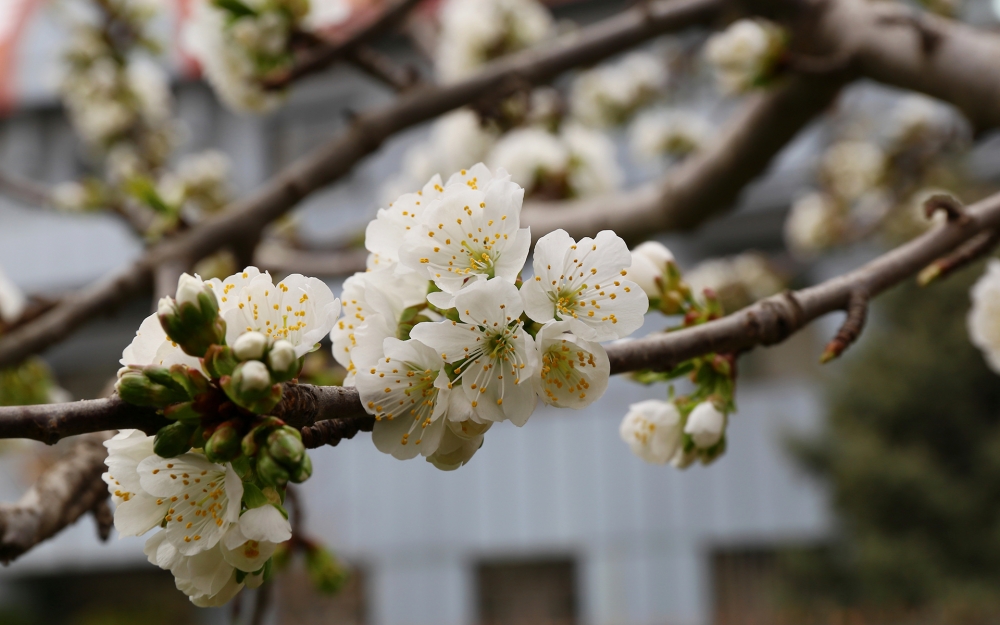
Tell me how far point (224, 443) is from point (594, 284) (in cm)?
38

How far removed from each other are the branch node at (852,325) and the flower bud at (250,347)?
25.1 inches

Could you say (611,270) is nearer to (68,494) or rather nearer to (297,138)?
(68,494)

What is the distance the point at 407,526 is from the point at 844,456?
4524 millimetres

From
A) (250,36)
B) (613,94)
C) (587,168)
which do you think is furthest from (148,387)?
(613,94)

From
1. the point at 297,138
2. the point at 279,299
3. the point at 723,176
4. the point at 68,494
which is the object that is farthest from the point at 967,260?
the point at 297,138

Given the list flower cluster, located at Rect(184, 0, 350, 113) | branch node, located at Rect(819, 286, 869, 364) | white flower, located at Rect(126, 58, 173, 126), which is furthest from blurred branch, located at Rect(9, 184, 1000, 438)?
white flower, located at Rect(126, 58, 173, 126)

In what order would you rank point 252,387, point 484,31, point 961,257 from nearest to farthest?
point 252,387 < point 961,257 < point 484,31

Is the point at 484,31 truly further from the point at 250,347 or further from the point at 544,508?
the point at 544,508

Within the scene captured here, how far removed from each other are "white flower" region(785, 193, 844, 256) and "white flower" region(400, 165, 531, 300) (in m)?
3.47

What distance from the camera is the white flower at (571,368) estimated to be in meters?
0.75

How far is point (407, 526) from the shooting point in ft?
29.0

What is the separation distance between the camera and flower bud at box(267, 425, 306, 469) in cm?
67

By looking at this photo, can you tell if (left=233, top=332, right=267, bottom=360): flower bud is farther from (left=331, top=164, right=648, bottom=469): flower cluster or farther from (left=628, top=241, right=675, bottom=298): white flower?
(left=628, top=241, right=675, bottom=298): white flower

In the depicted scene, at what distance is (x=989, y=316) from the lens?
135cm
